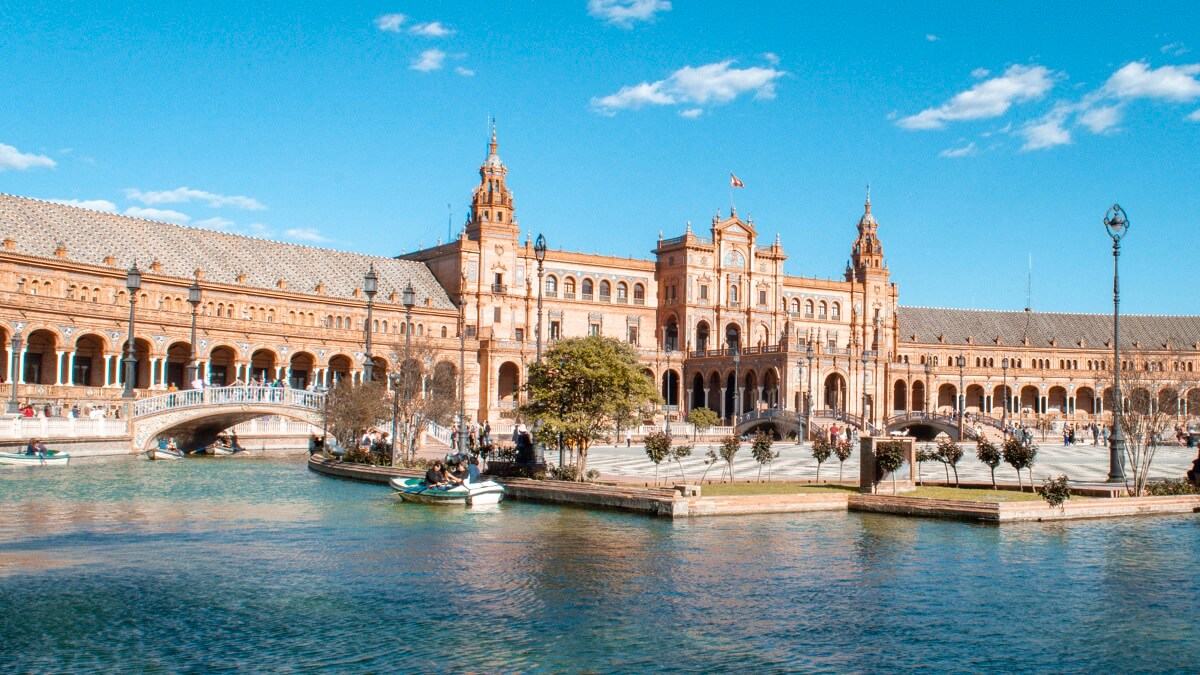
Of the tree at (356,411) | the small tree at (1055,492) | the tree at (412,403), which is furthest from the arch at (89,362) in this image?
the small tree at (1055,492)

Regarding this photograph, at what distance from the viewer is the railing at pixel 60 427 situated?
41844 millimetres

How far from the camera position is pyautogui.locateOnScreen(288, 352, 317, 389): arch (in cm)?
7844

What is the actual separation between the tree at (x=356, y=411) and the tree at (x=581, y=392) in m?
12.4

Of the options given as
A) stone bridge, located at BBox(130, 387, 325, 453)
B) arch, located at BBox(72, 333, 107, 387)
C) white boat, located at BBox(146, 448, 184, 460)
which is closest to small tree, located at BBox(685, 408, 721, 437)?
stone bridge, located at BBox(130, 387, 325, 453)

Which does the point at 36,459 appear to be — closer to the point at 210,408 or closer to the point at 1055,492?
the point at 210,408

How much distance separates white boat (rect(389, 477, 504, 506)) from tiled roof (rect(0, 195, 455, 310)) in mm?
39979

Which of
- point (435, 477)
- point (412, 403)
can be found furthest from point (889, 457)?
point (412, 403)

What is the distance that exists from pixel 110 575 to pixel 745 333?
8342 centimetres

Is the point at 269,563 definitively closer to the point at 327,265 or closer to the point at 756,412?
the point at 756,412

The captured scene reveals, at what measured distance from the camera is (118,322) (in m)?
65.3

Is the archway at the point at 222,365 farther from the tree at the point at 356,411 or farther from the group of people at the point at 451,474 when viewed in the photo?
the group of people at the point at 451,474

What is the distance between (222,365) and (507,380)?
23.1 m

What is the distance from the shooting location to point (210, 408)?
48438 mm

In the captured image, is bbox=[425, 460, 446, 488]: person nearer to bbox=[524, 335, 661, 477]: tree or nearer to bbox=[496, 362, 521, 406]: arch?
bbox=[524, 335, 661, 477]: tree
